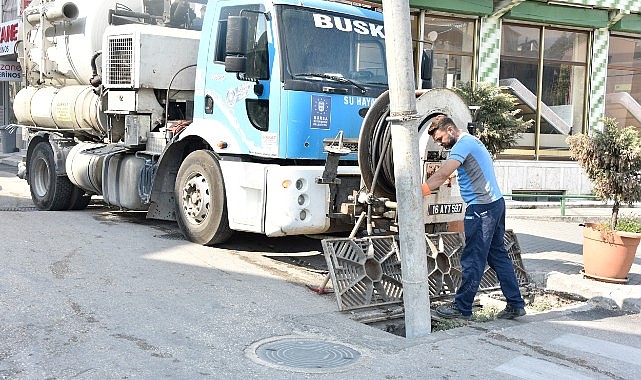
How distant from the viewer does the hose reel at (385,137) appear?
6.51m

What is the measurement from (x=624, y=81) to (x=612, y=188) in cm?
1115

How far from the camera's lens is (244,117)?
24.5 feet

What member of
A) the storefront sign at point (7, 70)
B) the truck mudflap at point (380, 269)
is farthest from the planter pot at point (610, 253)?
the storefront sign at point (7, 70)

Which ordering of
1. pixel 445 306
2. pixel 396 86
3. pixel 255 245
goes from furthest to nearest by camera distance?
pixel 255 245 → pixel 445 306 → pixel 396 86

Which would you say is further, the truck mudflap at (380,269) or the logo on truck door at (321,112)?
the logo on truck door at (321,112)

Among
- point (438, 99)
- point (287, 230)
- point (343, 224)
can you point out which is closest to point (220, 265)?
point (287, 230)

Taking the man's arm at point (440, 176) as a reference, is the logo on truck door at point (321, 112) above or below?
above

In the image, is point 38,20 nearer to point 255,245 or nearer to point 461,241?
point 255,245

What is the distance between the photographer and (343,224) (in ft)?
24.0

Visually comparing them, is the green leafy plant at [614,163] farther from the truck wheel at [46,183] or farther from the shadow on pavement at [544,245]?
the truck wheel at [46,183]

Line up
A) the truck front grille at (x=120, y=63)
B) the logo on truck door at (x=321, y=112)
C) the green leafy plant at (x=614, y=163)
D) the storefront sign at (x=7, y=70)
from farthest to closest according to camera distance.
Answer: the storefront sign at (x=7, y=70), the truck front grille at (x=120, y=63), the green leafy plant at (x=614, y=163), the logo on truck door at (x=321, y=112)

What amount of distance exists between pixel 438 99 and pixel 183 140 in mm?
3312

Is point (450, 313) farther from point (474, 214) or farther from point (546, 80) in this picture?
point (546, 80)

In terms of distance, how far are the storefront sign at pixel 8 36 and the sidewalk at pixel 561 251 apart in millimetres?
11432
